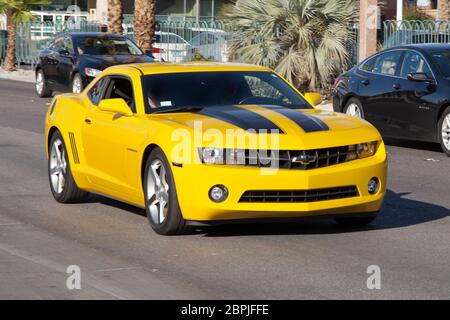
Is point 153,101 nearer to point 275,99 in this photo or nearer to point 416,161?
point 275,99

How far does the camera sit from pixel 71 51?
29.3 m

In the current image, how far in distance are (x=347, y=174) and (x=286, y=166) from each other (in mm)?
535

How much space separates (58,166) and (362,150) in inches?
140

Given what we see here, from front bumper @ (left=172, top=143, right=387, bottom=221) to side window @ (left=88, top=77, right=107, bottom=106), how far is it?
7.63 feet

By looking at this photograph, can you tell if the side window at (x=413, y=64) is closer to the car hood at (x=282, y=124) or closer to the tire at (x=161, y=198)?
the car hood at (x=282, y=124)

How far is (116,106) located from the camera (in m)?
11.1

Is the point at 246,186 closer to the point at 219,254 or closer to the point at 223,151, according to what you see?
the point at 223,151

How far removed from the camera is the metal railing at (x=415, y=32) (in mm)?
27266

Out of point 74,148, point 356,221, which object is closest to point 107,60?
point 74,148

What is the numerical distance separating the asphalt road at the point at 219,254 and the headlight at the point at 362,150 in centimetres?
67

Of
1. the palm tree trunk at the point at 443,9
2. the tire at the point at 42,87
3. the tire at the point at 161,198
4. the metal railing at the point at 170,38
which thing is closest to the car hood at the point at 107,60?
the tire at the point at 42,87
